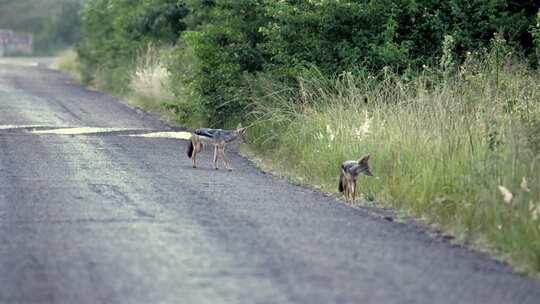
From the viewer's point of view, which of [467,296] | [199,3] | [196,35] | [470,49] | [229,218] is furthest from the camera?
[199,3]

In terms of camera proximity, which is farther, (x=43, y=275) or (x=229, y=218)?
(x=229, y=218)

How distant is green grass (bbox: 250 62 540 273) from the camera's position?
11344 mm

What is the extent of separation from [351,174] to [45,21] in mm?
78006

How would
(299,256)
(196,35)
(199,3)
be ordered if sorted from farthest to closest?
1. (199,3)
2. (196,35)
3. (299,256)

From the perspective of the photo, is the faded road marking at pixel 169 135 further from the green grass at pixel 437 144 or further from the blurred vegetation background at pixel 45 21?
the blurred vegetation background at pixel 45 21

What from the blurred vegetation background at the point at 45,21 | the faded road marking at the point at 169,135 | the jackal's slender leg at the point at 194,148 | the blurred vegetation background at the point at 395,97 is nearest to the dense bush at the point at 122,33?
the blurred vegetation background at the point at 395,97

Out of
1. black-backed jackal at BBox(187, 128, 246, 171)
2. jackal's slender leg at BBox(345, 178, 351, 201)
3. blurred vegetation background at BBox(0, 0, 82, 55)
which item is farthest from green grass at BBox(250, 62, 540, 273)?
blurred vegetation background at BBox(0, 0, 82, 55)

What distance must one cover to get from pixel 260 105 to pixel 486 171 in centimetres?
820

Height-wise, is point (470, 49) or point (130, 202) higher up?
point (470, 49)

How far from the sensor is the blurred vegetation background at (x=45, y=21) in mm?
84250

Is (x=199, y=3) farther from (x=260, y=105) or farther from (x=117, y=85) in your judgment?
(x=117, y=85)

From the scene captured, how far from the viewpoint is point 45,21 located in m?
89.1

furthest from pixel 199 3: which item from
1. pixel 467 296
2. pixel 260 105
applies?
pixel 467 296

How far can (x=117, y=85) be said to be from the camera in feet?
114
